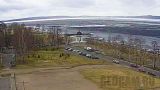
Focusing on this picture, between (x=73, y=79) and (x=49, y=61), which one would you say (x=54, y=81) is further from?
(x=49, y=61)

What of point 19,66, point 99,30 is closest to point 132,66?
point 19,66

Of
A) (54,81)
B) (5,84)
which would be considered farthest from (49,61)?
(5,84)

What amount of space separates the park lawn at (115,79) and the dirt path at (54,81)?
44 cm

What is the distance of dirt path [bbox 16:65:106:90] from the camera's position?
39.8 feet

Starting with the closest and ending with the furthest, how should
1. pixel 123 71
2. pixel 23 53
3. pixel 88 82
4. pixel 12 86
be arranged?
1. pixel 12 86
2. pixel 88 82
3. pixel 123 71
4. pixel 23 53

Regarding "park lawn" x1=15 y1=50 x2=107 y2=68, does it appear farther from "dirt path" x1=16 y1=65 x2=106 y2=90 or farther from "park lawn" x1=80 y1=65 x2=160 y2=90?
"park lawn" x1=80 y1=65 x2=160 y2=90

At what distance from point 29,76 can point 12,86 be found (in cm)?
257

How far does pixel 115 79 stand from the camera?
1375cm

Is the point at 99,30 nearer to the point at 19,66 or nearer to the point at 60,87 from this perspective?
the point at 19,66

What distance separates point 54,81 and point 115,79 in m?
2.71

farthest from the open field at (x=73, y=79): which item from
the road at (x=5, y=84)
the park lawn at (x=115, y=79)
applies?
the road at (x=5, y=84)

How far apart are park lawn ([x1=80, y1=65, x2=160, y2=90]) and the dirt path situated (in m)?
0.44

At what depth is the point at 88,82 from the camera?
43.4ft

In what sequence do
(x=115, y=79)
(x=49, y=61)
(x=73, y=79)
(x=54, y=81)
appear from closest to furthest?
1. (x=54, y=81)
2. (x=115, y=79)
3. (x=73, y=79)
4. (x=49, y=61)
